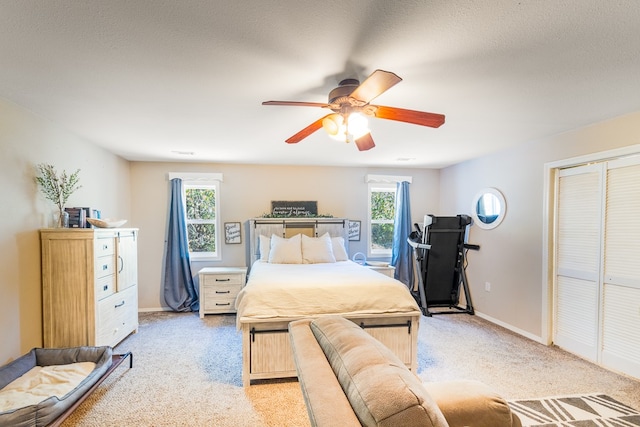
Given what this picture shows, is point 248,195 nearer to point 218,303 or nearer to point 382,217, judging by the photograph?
point 218,303

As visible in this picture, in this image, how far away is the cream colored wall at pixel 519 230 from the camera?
309 centimetres

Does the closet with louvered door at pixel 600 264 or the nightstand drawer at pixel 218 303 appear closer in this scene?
the closet with louvered door at pixel 600 264

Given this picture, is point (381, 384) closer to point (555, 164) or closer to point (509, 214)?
point (555, 164)

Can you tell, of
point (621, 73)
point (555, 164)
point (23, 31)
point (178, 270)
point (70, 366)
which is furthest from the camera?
point (178, 270)

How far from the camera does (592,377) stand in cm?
270

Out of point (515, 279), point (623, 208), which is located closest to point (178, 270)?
point (515, 279)

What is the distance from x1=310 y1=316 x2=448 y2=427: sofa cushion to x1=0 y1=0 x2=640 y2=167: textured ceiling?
55.9 inches

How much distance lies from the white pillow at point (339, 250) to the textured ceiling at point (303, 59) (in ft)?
6.68

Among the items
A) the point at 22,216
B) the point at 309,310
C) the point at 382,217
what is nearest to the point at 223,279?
the point at 309,310

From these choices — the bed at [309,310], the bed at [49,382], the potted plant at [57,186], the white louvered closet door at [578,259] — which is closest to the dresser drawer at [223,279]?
the bed at [309,310]

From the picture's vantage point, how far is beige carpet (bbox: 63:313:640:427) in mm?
2189

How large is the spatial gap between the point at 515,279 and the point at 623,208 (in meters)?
1.43

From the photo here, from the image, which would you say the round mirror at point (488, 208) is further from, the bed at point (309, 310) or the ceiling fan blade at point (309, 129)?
the ceiling fan blade at point (309, 129)

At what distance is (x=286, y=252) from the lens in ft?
13.5
